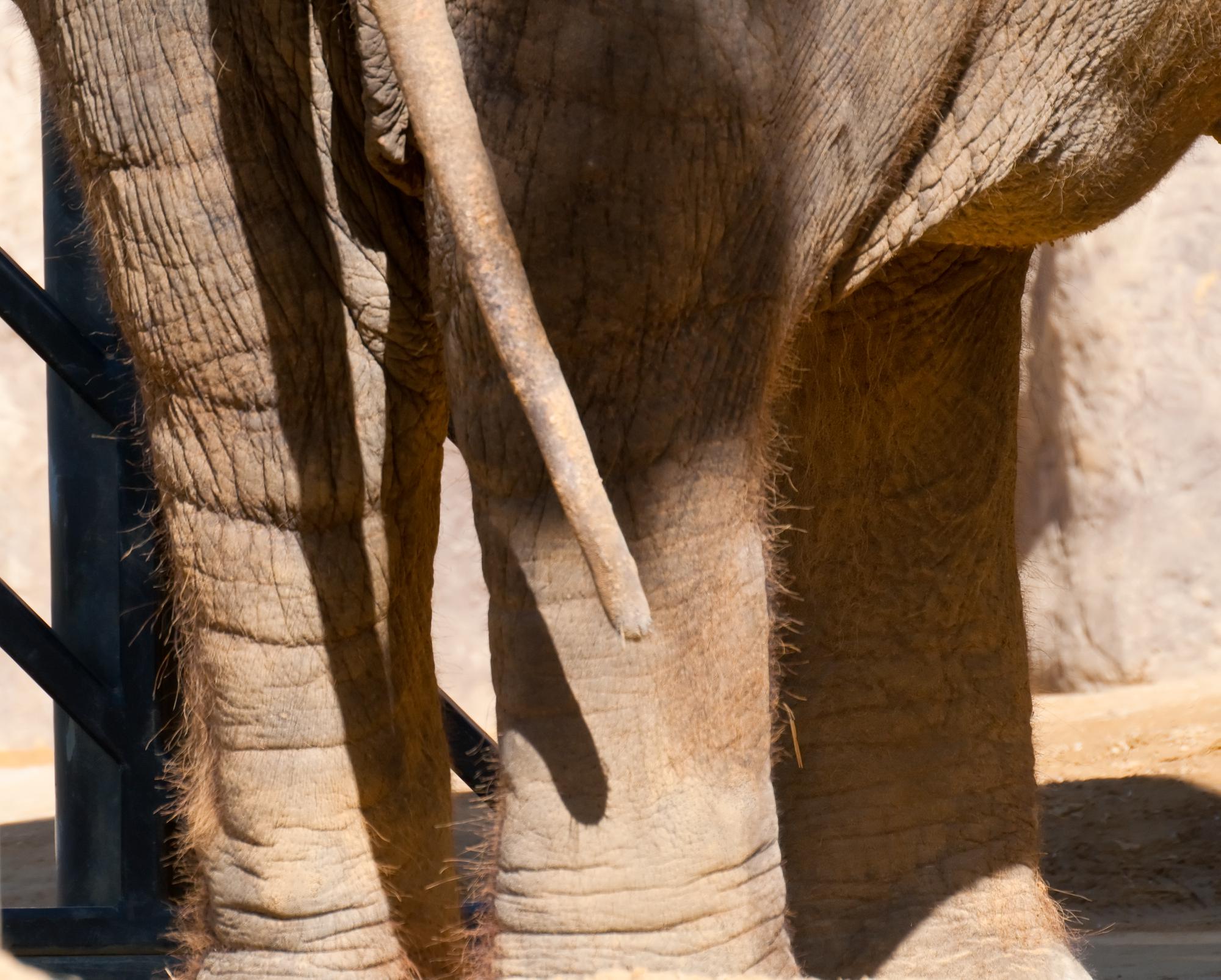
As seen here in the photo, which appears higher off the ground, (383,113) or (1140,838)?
(383,113)

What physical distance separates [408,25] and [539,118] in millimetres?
121

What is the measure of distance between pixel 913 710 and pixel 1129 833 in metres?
1.46

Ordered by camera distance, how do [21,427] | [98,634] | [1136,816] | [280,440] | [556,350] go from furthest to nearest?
[21,427] → [1136,816] → [98,634] → [280,440] → [556,350]

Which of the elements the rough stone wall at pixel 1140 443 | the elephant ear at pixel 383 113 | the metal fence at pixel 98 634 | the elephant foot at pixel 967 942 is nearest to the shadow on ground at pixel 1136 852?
the elephant foot at pixel 967 942

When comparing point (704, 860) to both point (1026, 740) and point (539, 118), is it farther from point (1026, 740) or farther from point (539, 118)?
point (1026, 740)

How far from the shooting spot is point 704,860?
1425 mm

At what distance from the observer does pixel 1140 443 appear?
5.32 metres

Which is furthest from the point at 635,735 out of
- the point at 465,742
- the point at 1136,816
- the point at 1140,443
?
the point at 1140,443

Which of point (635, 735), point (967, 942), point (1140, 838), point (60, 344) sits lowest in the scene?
point (967, 942)

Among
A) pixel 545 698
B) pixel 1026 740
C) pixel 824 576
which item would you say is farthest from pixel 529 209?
pixel 1026 740

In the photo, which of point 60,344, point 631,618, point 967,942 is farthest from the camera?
point 60,344

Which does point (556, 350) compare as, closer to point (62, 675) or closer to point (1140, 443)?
point (62, 675)

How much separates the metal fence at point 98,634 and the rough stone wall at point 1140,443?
10.5ft

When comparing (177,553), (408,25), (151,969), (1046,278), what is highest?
(1046,278)
